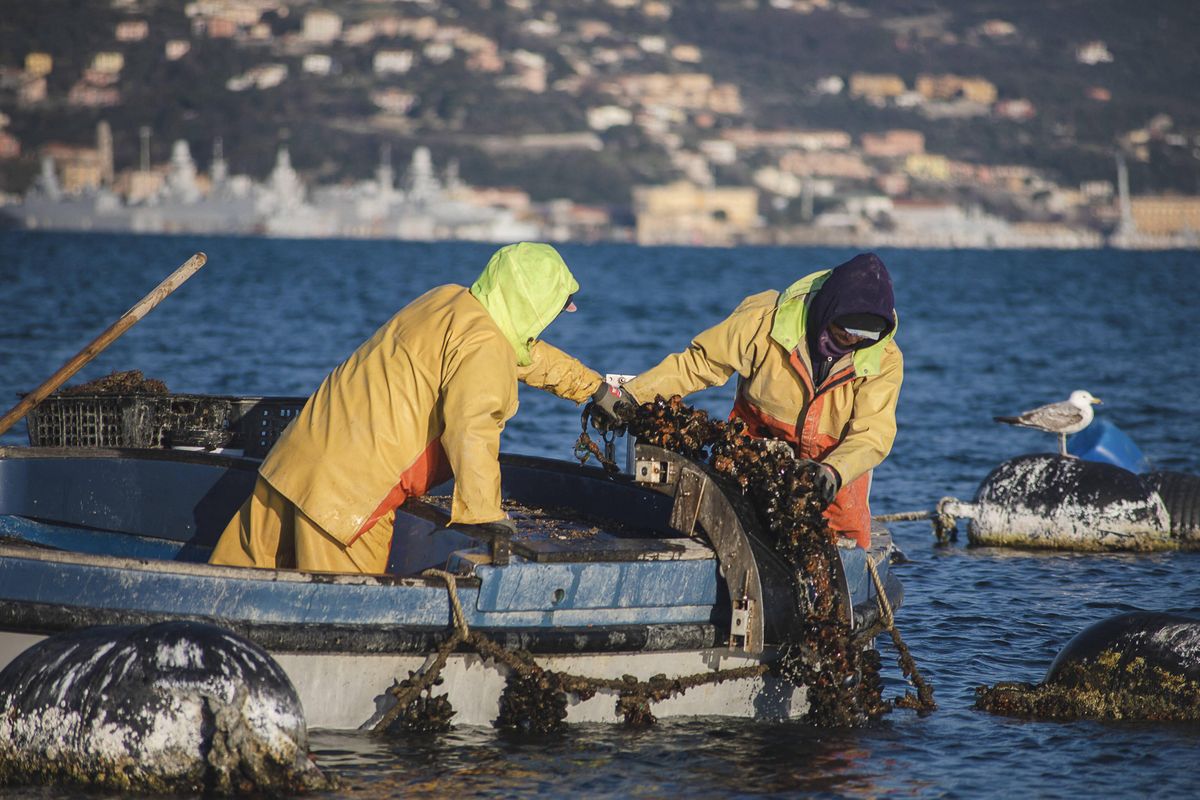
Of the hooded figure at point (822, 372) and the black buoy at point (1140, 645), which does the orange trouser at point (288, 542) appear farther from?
the black buoy at point (1140, 645)

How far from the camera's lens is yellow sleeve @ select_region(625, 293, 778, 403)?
8.00 metres

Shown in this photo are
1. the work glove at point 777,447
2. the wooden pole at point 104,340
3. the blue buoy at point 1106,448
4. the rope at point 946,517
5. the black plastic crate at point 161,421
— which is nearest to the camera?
the work glove at point 777,447

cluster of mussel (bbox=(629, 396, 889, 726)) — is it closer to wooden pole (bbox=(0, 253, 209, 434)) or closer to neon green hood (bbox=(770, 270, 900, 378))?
neon green hood (bbox=(770, 270, 900, 378))

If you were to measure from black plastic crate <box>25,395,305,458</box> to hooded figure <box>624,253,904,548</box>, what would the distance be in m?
3.13

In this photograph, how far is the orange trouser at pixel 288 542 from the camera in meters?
7.30

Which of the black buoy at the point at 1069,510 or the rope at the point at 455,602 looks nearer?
the rope at the point at 455,602

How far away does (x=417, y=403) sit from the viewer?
7.11 metres

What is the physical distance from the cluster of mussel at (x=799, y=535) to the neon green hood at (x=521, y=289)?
92cm

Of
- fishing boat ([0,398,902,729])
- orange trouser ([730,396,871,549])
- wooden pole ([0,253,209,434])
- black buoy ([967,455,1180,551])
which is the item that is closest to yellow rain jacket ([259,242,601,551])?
fishing boat ([0,398,902,729])

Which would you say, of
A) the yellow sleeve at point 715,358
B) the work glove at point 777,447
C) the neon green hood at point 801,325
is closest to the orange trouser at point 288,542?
the yellow sleeve at point 715,358

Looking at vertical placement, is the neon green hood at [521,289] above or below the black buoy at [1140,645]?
above

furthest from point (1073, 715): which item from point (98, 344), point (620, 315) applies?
point (620, 315)

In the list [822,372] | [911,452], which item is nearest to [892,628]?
[822,372]

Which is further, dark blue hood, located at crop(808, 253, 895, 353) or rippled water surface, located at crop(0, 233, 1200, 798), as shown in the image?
dark blue hood, located at crop(808, 253, 895, 353)
